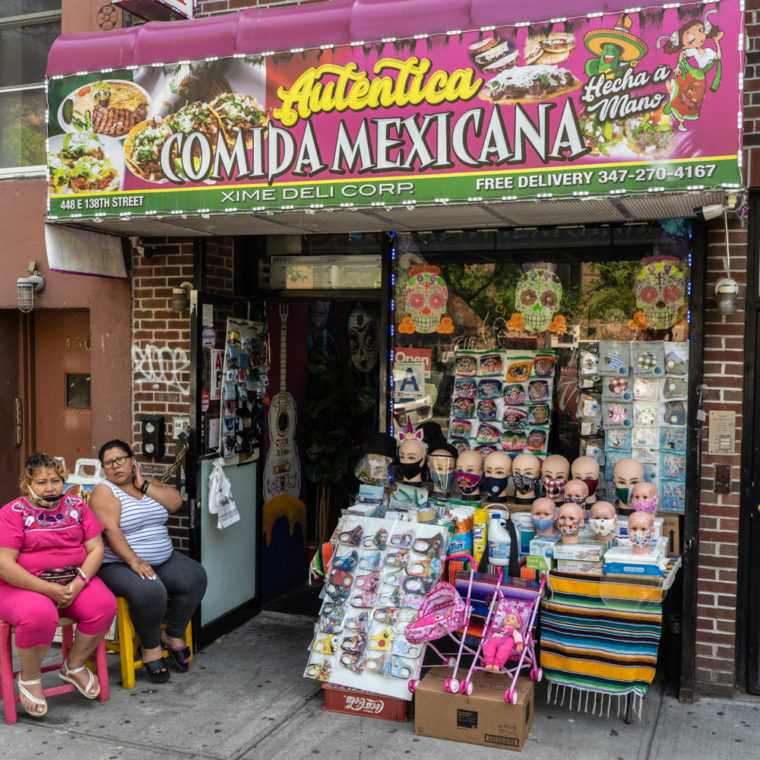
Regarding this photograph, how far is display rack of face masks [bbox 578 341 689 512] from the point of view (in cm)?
511

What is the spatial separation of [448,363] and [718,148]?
2.38 m

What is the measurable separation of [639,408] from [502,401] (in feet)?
3.01

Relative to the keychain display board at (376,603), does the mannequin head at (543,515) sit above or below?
above

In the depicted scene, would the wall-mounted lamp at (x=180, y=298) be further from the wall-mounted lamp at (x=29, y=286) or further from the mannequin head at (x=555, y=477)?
the mannequin head at (x=555, y=477)

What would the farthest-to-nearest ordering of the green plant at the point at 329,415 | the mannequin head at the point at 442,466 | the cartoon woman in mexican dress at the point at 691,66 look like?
the green plant at the point at 329,415, the mannequin head at the point at 442,466, the cartoon woman in mexican dress at the point at 691,66

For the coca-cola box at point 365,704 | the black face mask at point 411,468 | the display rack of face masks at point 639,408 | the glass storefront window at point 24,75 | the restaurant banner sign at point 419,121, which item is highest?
the glass storefront window at point 24,75

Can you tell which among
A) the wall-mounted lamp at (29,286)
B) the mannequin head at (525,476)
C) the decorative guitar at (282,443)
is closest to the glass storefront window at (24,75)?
the wall-mounted lamp at (29,286)

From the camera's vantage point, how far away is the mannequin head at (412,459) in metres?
5.43

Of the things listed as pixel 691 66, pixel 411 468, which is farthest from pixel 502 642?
pixel 691 66

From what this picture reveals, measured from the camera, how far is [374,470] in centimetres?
562

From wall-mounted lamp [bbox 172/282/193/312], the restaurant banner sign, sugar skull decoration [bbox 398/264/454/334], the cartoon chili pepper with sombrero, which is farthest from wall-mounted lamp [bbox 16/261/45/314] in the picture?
the cartoon chili pepper with sombrero

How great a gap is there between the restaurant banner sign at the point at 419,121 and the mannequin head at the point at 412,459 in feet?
5.47

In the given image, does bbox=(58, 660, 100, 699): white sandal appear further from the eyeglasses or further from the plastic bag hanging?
the plastic bag hanging

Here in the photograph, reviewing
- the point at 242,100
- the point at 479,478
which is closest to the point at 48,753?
the point at 479,478
